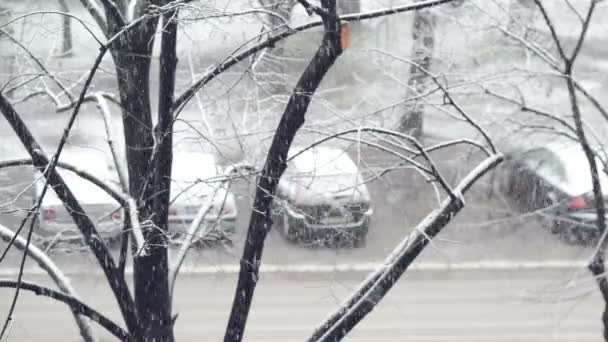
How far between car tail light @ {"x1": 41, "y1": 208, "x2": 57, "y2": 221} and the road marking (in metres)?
1.03

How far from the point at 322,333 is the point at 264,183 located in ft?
3.92

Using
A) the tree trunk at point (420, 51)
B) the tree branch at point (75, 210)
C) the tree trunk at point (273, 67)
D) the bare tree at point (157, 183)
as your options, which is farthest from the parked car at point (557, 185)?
the tree branch at point (75, 210)

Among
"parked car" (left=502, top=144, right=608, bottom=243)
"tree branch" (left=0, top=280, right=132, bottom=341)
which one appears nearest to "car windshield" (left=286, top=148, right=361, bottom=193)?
Result: "tree branch" (left=0, top=280, right=132, bottom=341)

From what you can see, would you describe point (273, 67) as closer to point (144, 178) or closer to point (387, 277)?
point (144, 178)

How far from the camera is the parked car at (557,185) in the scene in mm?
10906

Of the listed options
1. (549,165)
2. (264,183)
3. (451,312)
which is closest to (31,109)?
(451,312)

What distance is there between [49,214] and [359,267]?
416cm

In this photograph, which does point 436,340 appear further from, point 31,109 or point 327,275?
point 31,109

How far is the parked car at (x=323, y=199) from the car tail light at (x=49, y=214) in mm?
2949

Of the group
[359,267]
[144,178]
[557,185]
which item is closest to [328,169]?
[144,178]

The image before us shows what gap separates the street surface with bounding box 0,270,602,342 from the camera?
9734 mm

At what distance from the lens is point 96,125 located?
12398 millimetres

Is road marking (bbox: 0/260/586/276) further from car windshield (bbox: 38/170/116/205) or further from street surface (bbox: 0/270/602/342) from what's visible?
car windshield (bbox: 38/170/116/205)

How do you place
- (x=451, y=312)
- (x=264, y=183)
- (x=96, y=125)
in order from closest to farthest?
1. (x=264, y=183)
2. (x=451, y=312)
3. (x=96, y=125)
